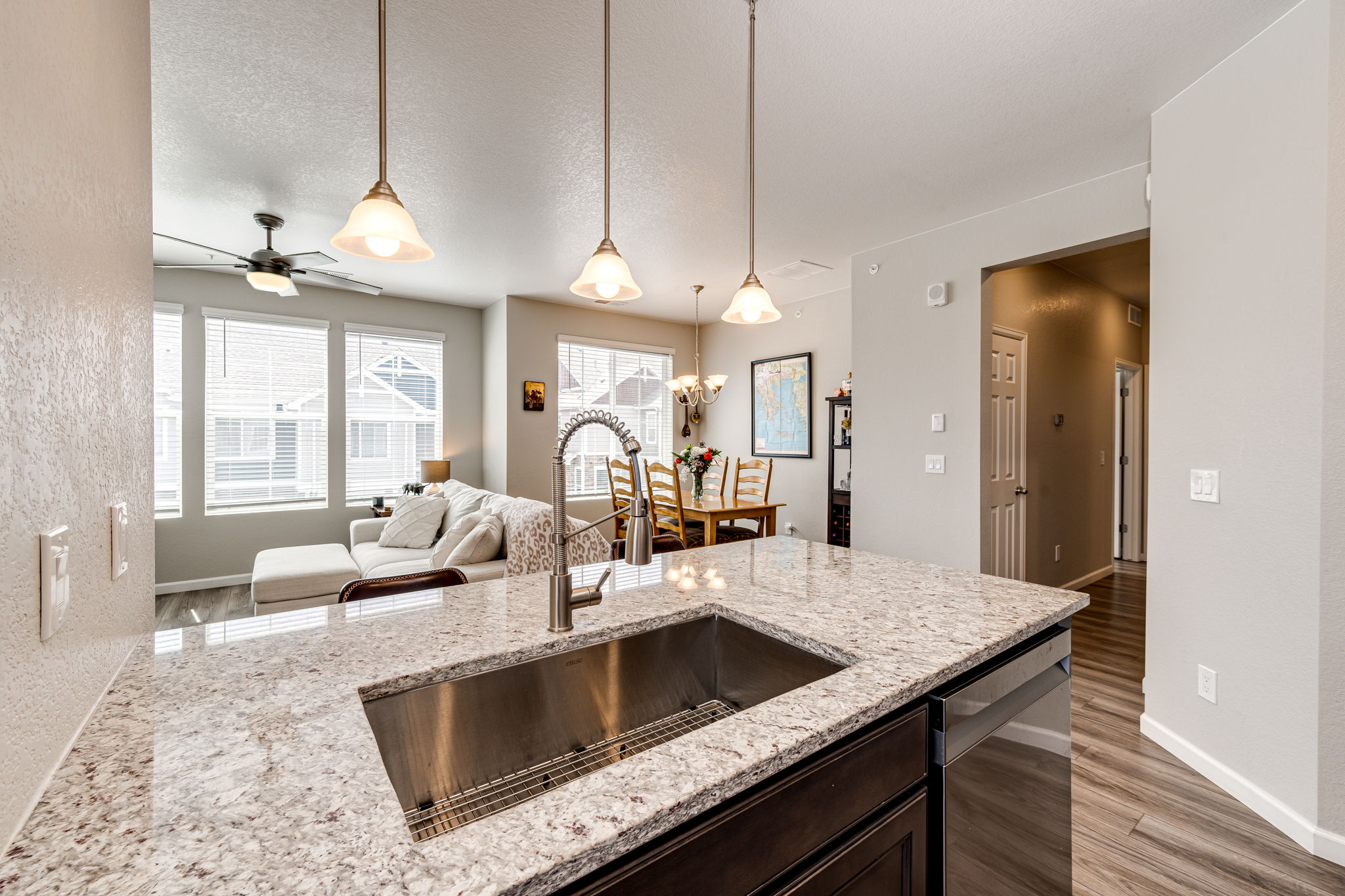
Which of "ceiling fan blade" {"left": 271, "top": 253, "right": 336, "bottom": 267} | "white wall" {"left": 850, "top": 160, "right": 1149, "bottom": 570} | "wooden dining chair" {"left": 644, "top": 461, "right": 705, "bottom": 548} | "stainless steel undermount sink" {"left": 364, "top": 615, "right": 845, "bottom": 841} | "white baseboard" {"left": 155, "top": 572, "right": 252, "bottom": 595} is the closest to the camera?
"stainless steel undermount sink" {"left": 364, "top": 615, "right": 845, "bottom": 841}

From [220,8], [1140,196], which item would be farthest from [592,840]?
[1140,196]

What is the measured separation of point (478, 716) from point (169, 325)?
5218mm

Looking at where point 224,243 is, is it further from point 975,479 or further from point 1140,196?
point 1140,196

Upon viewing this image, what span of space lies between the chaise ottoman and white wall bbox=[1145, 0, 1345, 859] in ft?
13.5

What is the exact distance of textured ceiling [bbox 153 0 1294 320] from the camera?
1893 mm

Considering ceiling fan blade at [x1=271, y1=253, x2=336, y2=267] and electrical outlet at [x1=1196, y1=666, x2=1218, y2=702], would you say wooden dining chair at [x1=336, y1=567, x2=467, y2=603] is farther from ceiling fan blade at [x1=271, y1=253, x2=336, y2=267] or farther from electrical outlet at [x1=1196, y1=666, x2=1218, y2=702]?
electrical outlet at [x1=1196, y1=666, x2=1218, y2=702]

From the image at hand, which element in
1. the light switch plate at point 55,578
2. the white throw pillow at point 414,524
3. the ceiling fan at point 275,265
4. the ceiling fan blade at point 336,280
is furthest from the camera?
the white throw pillow at point 414,524

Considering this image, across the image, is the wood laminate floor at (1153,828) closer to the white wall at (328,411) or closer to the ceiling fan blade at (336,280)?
the ceiling fan blade at (336,280)

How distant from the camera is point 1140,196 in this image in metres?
2.80

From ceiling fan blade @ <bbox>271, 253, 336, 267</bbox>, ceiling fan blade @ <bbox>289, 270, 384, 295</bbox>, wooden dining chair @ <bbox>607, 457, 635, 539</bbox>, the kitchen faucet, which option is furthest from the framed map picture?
the kitchen faucet

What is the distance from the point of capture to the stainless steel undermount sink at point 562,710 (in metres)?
0.96

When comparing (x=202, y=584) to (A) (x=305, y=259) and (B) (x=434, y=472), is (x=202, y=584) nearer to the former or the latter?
(B) (x=434, y=472)

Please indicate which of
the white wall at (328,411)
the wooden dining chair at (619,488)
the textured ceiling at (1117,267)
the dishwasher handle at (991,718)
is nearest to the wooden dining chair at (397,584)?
the dishwasher handle at (991,718)

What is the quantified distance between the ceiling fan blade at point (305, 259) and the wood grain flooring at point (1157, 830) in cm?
414
